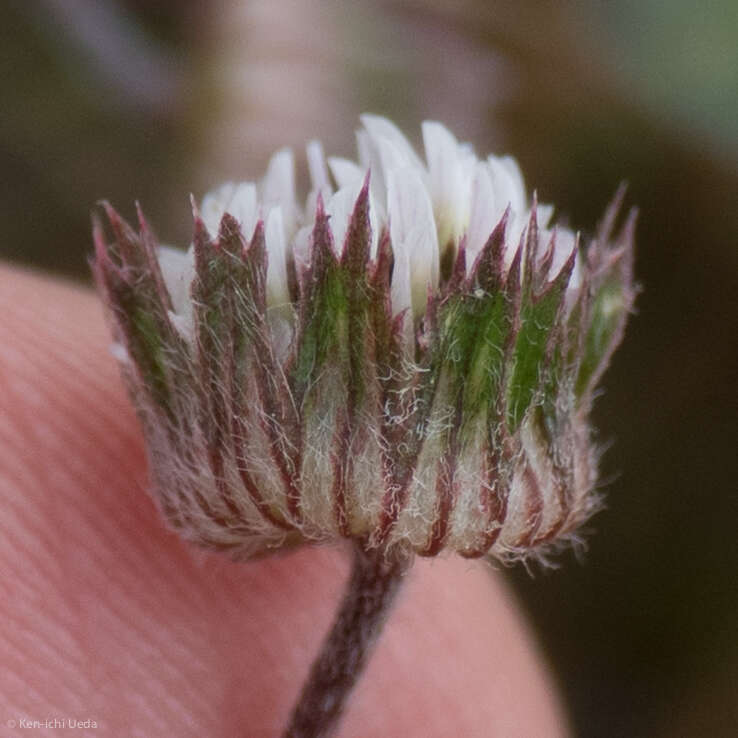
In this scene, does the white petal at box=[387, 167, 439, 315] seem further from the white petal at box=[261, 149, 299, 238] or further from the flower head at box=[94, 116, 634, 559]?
the white petal at box=[261, 149, 299, 238]

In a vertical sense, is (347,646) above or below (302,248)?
below

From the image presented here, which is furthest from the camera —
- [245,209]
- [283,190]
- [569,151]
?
[569,151]

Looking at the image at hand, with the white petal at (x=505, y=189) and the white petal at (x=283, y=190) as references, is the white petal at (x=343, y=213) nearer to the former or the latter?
the white petal at (x=283, y=190)

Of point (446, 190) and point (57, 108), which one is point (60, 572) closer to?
point (446, 190)

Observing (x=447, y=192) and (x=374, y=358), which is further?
(x=447, y=192)

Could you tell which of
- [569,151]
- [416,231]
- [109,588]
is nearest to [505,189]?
[416,231]

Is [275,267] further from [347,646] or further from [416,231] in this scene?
[347,646]
